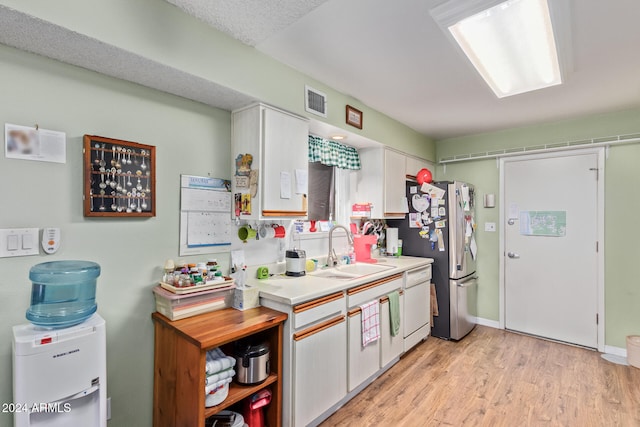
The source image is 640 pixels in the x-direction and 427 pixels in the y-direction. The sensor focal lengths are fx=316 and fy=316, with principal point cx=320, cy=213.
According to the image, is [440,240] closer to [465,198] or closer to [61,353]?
[465,198]

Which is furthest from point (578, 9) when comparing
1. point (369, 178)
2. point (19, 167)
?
point (19, 167)

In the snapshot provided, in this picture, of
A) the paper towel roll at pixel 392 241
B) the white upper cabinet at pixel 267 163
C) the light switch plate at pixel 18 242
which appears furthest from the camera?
the paper towel roll at pixel 392 241

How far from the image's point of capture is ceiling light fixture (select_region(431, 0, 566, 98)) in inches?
63.1

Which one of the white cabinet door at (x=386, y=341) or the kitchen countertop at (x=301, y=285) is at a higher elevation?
the kitchen countertop at (x=301, y=285)

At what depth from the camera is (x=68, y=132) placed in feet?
5.24

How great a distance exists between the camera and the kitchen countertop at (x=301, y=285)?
6.36 feet

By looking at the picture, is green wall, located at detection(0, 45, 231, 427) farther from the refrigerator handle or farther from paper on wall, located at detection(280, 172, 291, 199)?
the refrigerator handle

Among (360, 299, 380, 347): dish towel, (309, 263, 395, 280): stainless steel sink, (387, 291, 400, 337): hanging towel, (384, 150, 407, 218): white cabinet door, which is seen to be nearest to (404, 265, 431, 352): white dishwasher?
(387, 291, 400, 337): hanging towel

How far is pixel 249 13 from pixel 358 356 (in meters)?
2.36

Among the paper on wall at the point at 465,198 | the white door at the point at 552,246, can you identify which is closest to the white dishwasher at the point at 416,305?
the paper on wall at the point at 465,198

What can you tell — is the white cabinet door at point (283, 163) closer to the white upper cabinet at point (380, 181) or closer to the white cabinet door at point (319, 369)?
the white cabinet door at point (319, 369)

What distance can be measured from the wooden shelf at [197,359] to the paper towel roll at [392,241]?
6.87ft

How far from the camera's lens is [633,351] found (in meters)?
2.93

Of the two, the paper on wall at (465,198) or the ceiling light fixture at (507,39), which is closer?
the ceiling light fixture at (507,39)
